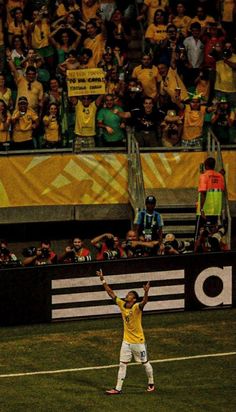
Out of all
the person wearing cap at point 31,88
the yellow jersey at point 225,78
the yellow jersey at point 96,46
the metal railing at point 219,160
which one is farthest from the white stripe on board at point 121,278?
the yellow jersey at point 96,46

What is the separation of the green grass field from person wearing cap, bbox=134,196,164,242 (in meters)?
1.72

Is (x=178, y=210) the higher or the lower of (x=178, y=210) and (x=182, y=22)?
the lower

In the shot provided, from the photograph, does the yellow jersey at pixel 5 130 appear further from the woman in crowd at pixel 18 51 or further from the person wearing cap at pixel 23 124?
the woman in crowd at pixel 18 51

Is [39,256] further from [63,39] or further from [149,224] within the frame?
[63,39]

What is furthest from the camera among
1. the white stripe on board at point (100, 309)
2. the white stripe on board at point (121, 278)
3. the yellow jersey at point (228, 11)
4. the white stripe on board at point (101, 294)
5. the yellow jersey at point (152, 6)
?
the yellow jersey at point (228, 11)

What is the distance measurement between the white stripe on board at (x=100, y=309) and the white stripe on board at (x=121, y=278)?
0.52 meters

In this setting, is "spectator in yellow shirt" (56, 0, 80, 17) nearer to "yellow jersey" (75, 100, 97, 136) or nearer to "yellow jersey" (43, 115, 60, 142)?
"yellow jersey" (75, 100, 97, 136)

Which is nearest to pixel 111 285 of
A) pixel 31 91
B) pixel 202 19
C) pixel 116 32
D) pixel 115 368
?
pixel 115 368

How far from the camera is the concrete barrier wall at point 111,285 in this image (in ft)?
84.0

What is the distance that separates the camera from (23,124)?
29.2 meters

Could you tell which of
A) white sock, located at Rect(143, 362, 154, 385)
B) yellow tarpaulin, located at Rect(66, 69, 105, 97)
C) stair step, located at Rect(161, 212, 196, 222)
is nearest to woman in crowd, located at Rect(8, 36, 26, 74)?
yellow tarpaulin, located at Rect(66, 69, 105, 97)

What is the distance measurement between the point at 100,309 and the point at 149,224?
87.5 inches

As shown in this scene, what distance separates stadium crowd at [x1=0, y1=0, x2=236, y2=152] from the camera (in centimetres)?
2955

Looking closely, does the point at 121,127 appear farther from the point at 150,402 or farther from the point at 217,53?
the point at 150,402
